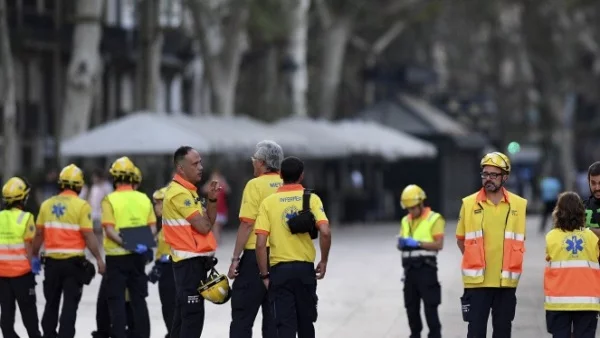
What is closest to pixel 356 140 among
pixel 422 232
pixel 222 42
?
pixel 222 42

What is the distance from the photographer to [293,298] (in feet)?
37.4

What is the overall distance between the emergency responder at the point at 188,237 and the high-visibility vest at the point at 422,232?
2896mm

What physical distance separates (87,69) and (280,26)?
33.7ft

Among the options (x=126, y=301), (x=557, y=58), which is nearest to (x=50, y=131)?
(x=557, y=58)

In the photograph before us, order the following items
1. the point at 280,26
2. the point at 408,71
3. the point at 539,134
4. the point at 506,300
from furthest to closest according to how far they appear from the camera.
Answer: the point at 539,134 → the point at 408,71 → the point at 280,26 → the point at 506,300

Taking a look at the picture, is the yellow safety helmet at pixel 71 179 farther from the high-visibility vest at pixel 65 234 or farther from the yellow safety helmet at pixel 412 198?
the yellow safety helmet at pixel 412 198

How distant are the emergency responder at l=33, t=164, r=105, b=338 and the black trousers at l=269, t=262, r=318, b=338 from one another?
250 centimetres

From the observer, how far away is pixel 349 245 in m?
32.2

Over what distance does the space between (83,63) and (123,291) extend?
62.0ft

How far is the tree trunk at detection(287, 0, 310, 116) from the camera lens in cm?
4169

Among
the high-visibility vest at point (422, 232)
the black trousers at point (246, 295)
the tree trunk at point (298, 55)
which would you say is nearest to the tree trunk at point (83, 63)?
the tree trunk at point (298, 55)

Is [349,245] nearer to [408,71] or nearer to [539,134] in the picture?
[408,71]

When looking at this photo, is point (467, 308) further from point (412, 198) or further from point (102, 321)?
point (102, 321)

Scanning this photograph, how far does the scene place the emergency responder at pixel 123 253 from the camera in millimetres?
13484
